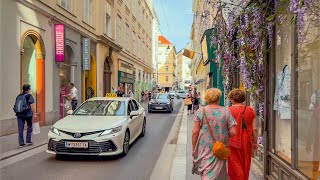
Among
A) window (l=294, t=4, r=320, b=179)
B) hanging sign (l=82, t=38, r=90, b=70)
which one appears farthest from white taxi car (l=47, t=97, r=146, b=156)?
hanging sign (l=82, t=38, r=90, b=70)

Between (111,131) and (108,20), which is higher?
(108,20)

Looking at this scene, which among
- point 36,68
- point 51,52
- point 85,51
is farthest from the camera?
point 85,51

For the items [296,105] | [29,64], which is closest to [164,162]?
[296,105]

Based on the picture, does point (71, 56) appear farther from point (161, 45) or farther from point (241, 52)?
point (161, 45)

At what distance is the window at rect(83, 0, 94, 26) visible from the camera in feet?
70.6

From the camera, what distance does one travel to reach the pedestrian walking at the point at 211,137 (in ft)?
12.8

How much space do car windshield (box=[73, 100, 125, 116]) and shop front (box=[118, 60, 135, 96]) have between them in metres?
20.0

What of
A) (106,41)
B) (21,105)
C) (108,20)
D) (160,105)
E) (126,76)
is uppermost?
(108,20)

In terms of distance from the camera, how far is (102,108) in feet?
30.6

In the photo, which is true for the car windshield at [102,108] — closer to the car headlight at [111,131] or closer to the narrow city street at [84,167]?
the car headlight at [111,131]

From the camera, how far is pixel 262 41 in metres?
5.78

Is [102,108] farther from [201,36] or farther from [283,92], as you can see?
[201,36]

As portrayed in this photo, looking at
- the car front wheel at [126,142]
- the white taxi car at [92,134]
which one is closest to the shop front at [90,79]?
the white taxi car at [92,134]

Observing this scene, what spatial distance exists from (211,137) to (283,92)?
1.78 m
